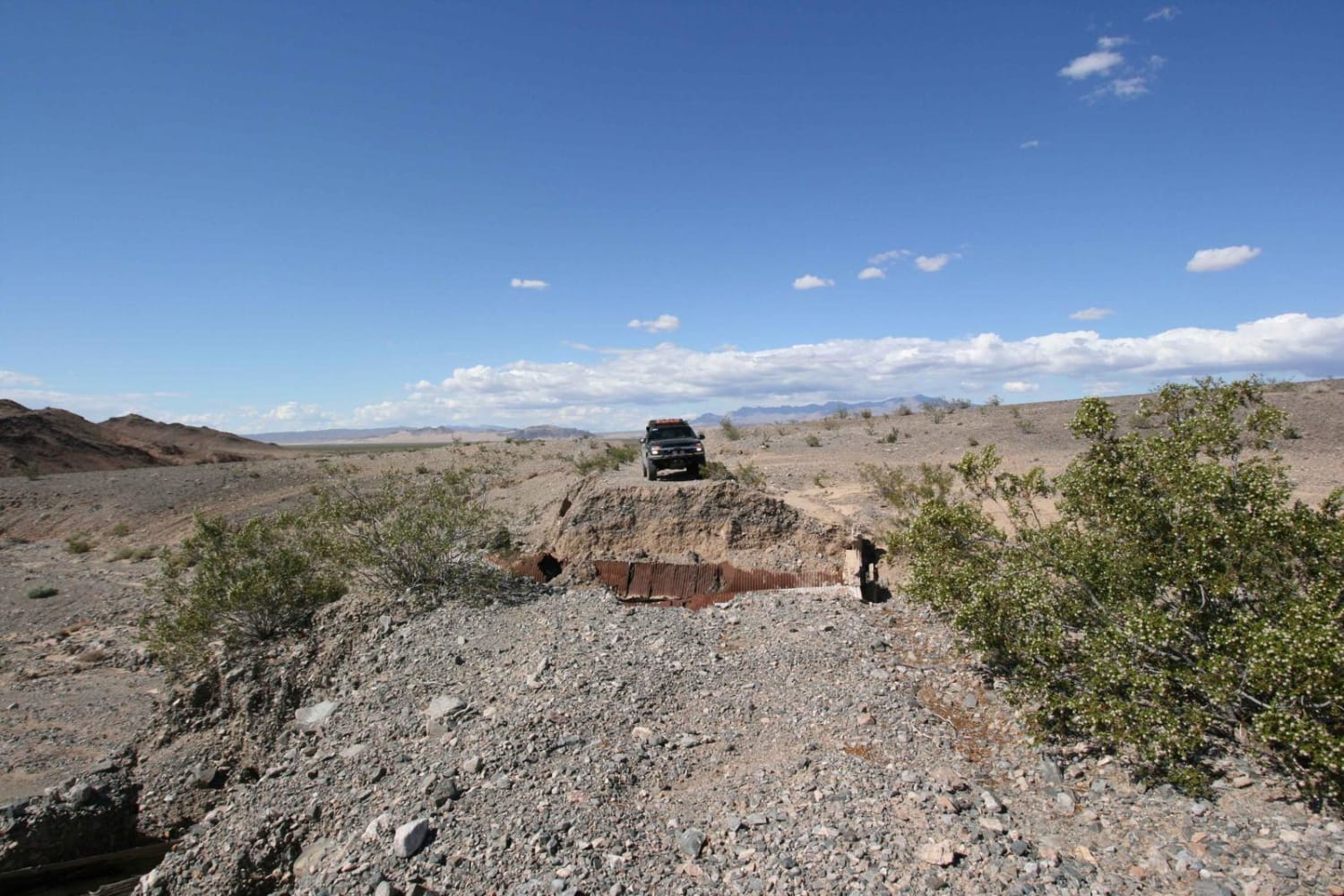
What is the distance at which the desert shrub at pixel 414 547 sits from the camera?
1112 centimetres

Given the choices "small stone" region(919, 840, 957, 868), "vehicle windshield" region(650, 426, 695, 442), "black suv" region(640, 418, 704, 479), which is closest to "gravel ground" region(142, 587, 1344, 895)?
"small stone" region(919, 840, 957, 868)

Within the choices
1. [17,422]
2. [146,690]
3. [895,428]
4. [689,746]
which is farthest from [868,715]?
[17,422]

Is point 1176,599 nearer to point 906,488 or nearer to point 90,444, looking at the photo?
point 906,488

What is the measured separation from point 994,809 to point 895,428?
3686cm

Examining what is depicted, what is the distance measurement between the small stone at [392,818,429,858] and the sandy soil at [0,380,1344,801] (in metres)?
7.55

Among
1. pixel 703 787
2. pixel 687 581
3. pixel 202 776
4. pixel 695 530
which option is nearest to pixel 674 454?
pixel 695 530

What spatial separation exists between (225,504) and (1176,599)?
3456 cm

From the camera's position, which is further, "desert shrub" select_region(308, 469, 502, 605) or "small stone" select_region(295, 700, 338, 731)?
"desert shrub" select_region(308, 469, 502, 605)

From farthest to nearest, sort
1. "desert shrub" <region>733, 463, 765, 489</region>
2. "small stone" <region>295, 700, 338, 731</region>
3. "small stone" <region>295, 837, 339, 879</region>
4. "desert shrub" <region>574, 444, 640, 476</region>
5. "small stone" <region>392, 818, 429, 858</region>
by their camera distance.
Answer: "desert shrub" <region>574, 444, 640, 476</region>, "desert shrub" <region>733, 463, 765, 489</region>, "small stone" <region>295, 700, 338, 731</region>, "small stone" <region>295, 837, 339, 879</region>, "small stone" <region>392, 818, 429, 858</region>

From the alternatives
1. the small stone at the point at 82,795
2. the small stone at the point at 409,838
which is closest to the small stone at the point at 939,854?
the small stone at the point at 409,838

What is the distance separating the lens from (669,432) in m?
20.2

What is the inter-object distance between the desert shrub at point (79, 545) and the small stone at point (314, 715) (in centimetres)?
2446

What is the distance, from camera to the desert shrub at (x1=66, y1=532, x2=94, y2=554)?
2648 cm

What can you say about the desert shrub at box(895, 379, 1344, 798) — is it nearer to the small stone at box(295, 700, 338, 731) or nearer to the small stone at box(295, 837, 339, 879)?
the small stone at box(295, 837, 339, 879)
